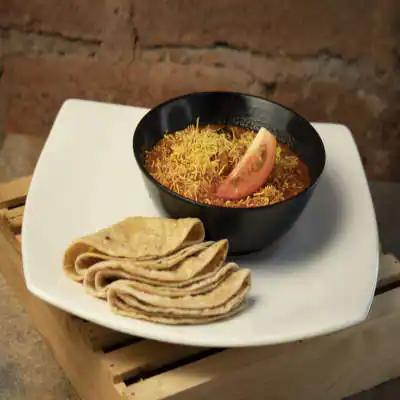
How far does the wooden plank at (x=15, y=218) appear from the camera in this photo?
1.05 metres

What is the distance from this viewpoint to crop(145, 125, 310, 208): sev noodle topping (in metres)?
0.91

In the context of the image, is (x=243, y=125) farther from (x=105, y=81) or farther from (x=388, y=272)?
(x=105, y=81)

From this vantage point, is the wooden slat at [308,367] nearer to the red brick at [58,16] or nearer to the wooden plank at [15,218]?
the wooden plank at [15,218]

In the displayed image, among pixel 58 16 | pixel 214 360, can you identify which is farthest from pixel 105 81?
pixel 214 360

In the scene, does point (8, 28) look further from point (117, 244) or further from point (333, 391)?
point (333, 391)

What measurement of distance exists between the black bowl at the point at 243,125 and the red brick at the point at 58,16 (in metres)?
0.42

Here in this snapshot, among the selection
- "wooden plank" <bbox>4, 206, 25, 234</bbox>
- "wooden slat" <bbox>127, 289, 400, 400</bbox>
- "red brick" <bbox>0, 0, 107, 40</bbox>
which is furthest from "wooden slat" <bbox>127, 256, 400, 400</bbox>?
"red brick" <bbox>0, 0, 107, 40</bbox>

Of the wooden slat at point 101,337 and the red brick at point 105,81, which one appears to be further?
the red brick at point 105,81

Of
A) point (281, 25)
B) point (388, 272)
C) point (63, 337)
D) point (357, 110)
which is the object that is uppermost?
point (281, 25)

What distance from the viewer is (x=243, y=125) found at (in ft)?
3.48

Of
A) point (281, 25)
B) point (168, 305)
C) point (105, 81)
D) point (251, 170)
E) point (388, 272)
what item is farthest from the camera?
point (105, 81)

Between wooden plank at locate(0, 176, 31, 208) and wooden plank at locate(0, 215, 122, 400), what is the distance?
2.0 inches

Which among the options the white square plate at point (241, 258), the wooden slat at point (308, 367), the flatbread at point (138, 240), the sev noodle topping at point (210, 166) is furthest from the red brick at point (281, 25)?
the flatbread at point (138, 240)

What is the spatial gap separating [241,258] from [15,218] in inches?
14.9
